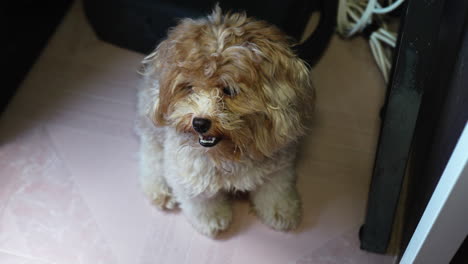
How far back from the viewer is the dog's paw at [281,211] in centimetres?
145

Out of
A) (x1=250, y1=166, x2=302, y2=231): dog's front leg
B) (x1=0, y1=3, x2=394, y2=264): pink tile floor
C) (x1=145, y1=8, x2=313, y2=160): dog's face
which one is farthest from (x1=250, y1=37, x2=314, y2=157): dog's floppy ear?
(x1=0, y1=3, x2=394, y2=264): pink tile floor

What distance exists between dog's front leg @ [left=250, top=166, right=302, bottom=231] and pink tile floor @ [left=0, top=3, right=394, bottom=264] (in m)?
0.04

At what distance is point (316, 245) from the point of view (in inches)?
57.4

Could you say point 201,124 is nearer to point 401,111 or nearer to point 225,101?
point 225,101

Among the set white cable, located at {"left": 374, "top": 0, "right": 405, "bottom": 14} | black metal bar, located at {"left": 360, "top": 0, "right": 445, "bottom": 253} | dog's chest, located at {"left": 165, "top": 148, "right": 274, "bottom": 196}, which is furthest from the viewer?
white cable, located at {"left": 374, "top": 0, "right": 405, "bottom": 14}

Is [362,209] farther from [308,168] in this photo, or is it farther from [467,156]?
[467,156]

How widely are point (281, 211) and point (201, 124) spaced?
463 mm

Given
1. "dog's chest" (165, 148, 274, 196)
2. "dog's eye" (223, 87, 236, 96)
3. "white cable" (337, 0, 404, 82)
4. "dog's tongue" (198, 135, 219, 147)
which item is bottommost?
"dog's chest" (165, 148, 274, 196)

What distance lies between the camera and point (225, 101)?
43.4 inches

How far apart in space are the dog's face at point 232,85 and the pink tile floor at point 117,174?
0.38 meters

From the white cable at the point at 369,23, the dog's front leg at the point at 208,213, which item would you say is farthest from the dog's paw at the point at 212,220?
the white cable at the point at 369,23

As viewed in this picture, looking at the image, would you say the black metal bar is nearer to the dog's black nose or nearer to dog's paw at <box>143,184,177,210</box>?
the dog's black nose

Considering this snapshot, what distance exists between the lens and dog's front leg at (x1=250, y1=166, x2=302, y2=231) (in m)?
1.43

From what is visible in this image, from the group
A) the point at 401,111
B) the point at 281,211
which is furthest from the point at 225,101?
the point at 281,211
